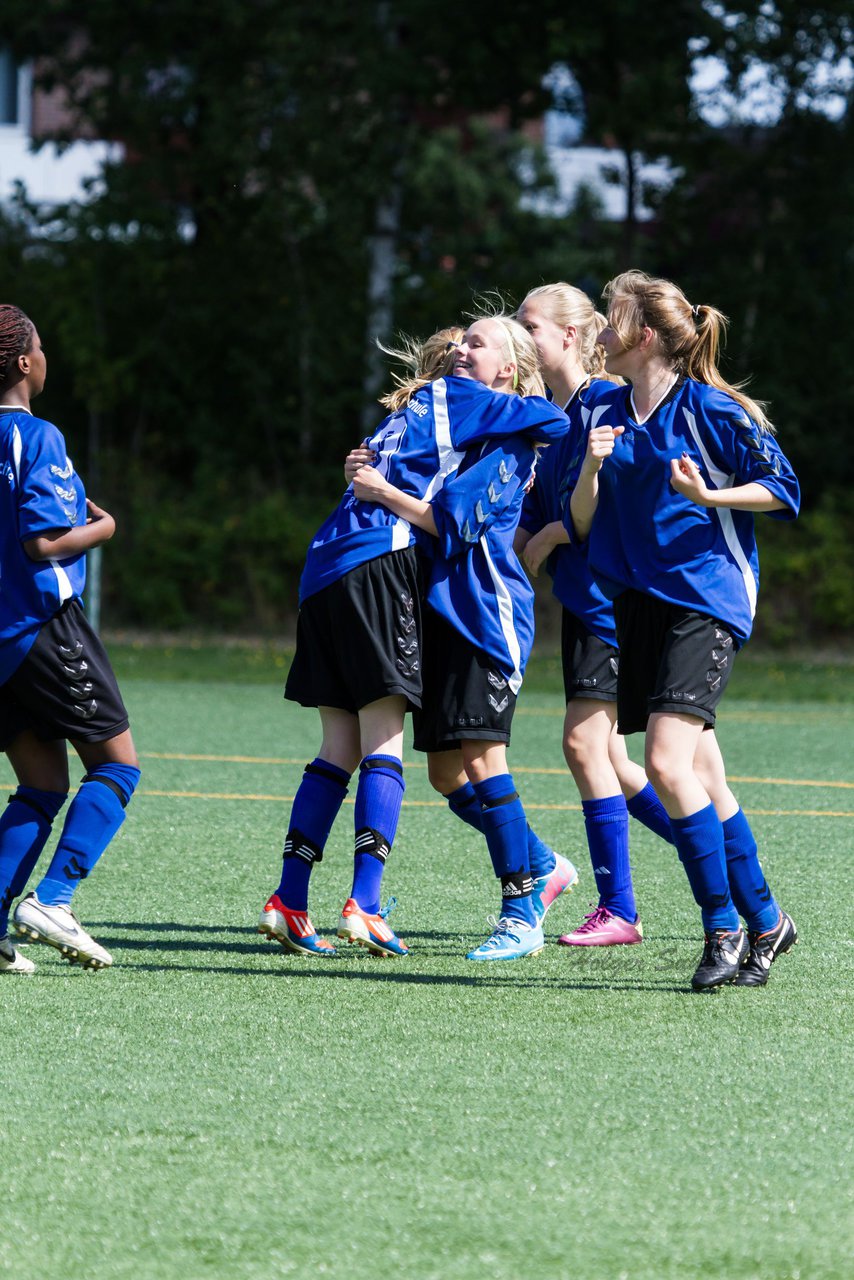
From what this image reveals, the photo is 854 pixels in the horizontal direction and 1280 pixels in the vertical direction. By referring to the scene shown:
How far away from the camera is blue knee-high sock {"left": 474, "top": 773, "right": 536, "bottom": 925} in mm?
5016

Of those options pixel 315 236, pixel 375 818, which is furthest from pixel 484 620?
pixel 315 236

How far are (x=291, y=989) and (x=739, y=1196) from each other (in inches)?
75.2

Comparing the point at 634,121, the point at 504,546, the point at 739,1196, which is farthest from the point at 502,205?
the point at 739,1196

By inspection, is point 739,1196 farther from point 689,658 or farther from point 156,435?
point 156,435

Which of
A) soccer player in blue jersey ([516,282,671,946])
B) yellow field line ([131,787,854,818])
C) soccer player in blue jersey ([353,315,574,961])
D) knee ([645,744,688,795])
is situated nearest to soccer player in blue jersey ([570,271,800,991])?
knee ([645,744,688,795])

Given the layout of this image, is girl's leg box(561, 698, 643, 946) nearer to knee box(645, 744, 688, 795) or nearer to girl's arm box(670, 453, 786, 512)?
knee box(645, 744, 688, 795)

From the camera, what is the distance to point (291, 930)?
5008 millimetres

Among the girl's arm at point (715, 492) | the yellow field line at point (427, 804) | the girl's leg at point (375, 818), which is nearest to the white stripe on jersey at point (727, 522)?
the girl's arm at point (715, 492)

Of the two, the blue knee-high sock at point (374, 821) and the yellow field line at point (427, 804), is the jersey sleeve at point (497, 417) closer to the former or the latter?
the blue knee-high sock at point (374, 821)

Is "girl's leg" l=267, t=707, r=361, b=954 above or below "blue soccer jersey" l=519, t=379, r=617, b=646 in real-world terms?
below

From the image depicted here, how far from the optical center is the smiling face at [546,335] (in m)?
5.41

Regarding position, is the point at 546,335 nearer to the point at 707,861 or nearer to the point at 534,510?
the point at 534,510

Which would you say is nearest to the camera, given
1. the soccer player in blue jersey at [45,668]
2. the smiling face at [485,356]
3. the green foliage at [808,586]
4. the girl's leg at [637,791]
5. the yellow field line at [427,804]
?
the soccer player in blue jersey at [45,668]

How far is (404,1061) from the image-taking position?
3.89 m
